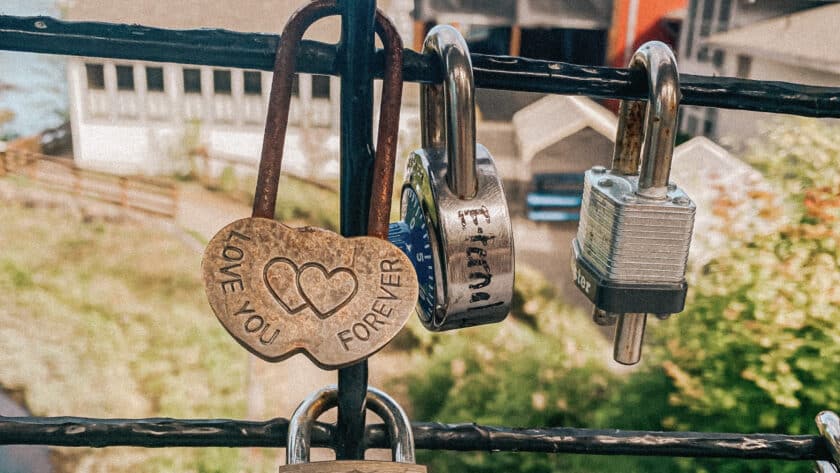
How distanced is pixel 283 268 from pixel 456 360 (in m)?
3.12

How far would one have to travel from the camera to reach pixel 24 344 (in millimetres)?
4242

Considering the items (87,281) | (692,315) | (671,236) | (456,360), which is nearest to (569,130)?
(456,360)

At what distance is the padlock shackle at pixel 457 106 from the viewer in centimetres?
36

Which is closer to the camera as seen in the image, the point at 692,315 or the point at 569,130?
the point at 692,315

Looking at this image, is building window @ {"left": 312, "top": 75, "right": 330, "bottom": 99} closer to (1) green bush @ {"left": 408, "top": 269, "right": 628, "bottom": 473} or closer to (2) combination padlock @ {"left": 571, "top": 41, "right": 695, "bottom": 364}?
(1) green bush @ {"left": 408, "top": 269, "right": 628, "bottom": 473}

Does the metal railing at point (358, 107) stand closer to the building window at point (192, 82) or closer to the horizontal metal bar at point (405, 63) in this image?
the horizontal metal bar at point (405, 63)

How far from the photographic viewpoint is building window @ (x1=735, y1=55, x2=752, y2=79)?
4275mm

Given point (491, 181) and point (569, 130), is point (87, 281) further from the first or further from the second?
point (491, 181)

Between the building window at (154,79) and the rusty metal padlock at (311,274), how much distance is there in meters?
5.94

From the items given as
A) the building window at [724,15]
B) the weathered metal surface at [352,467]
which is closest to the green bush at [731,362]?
the weathered metal surface at [352,467]

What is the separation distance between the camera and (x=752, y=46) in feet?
13.2

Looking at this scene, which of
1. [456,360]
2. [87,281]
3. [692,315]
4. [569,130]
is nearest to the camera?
[692,315]

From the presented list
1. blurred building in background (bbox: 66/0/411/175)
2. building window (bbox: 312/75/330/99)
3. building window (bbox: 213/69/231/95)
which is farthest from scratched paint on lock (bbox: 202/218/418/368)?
building window (bbox: 213/69/231/95)

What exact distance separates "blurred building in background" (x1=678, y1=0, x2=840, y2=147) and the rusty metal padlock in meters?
2.70
